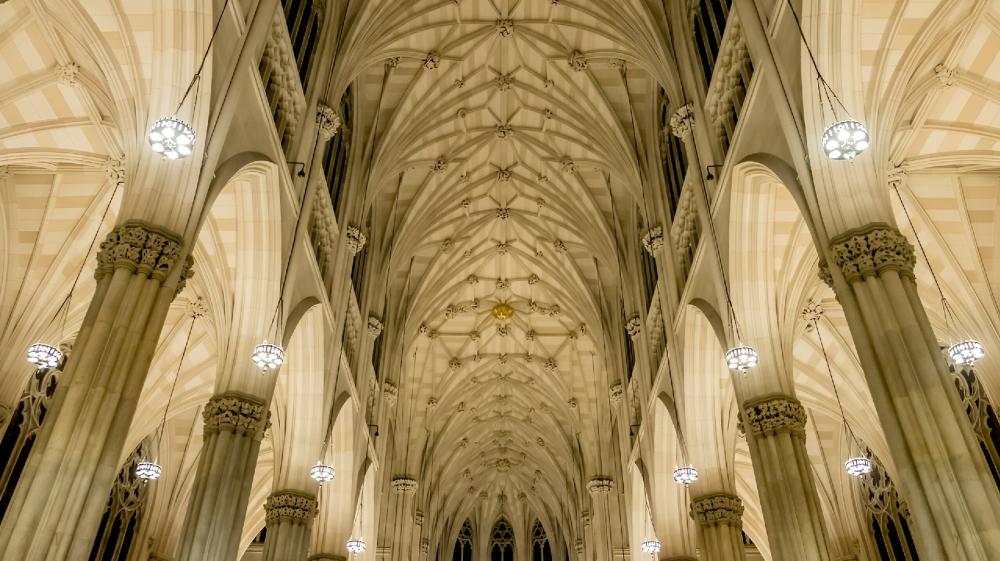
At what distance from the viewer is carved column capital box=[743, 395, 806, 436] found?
13.4 m

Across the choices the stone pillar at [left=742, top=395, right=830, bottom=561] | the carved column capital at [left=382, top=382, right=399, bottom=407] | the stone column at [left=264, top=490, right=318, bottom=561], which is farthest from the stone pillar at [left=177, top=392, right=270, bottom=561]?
the carved column capital at [left=382, top=382, right=399, bottom=407]

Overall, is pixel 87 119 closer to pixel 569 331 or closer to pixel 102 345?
pixel 102 345

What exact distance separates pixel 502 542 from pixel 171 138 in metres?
42.4

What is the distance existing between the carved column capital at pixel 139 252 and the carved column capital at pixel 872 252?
8.40 m

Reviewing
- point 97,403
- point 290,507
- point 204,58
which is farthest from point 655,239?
point 97,403

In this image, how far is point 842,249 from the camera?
10.1m

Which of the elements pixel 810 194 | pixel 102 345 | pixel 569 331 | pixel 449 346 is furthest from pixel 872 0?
pixel 449 346

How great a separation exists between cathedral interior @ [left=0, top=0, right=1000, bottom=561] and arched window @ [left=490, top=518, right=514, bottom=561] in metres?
14.0

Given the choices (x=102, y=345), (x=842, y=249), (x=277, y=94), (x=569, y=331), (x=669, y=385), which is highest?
(x=569, y=331)

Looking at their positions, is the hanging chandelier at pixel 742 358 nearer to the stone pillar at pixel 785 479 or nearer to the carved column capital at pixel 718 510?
the stone pillar at pixel 785 479

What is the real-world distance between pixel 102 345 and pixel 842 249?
8991 mm

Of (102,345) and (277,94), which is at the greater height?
(277,94)

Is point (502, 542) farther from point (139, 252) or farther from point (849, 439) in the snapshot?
point (139, 252)

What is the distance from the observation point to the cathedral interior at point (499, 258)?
31.9 feet
